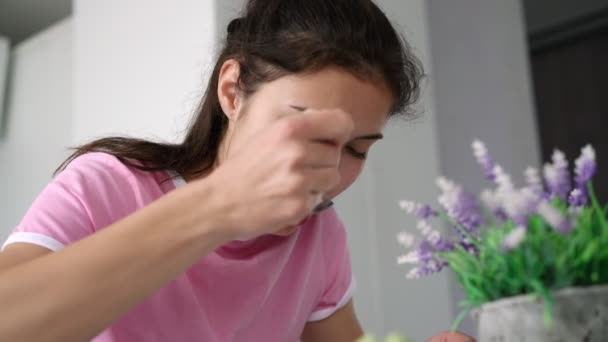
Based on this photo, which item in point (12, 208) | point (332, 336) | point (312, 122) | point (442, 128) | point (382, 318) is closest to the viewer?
point (312, 122)

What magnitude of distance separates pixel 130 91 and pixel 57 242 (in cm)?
82

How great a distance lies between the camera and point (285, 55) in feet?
2.61

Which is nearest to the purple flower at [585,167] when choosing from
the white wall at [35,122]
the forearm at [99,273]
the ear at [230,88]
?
the forearm at [99,273]

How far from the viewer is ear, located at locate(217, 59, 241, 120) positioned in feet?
2.77

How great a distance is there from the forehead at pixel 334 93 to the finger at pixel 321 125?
16 cm

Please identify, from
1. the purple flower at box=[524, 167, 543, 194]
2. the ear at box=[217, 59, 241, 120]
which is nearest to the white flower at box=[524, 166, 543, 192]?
the purple flower at box=[524, 167, 543, 194]

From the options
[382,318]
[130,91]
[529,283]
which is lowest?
[382,318]

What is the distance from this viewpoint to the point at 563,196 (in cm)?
48

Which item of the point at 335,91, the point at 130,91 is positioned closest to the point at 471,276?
the point at 335,91

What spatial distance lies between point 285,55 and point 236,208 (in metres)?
0.29

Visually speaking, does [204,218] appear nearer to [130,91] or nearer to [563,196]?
[563,196]

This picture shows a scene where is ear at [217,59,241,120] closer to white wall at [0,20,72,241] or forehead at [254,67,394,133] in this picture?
forehead at [254,67,394,133]

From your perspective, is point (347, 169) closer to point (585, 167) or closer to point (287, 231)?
point (287, 231)

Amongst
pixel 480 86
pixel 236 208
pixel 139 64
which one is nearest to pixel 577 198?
pixel 236 208
